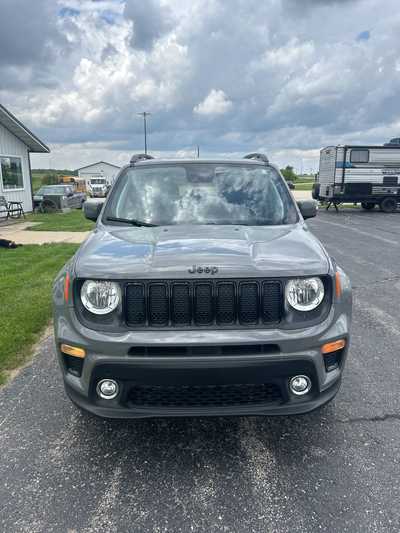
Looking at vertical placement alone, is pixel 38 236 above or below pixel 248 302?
below

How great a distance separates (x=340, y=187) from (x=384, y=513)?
69.5ft

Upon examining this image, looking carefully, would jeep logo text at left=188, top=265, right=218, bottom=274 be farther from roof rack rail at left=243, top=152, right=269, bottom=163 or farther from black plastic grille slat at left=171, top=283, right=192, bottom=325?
roof rack rail at left=243, top=152, right=269, bottom=163

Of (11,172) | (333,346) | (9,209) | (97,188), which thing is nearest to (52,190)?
(11,172)

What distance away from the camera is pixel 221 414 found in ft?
7.75

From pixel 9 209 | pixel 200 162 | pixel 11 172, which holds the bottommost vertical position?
pixel 9 209

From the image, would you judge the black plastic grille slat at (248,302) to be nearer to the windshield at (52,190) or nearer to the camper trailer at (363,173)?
the camper trailer at (363,173)

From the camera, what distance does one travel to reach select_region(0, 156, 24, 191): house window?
17.6 metres

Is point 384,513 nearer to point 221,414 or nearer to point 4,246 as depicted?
point 221,414

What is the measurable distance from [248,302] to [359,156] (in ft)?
71.0

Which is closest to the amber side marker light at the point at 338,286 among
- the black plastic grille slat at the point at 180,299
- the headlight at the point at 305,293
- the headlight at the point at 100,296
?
the headlight at the point at 305,293

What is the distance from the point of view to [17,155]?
1898cm

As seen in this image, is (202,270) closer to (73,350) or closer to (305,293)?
(305,293)

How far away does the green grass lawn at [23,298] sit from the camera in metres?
4.27

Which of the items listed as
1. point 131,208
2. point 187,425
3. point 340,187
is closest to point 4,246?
Result: point 131,208
